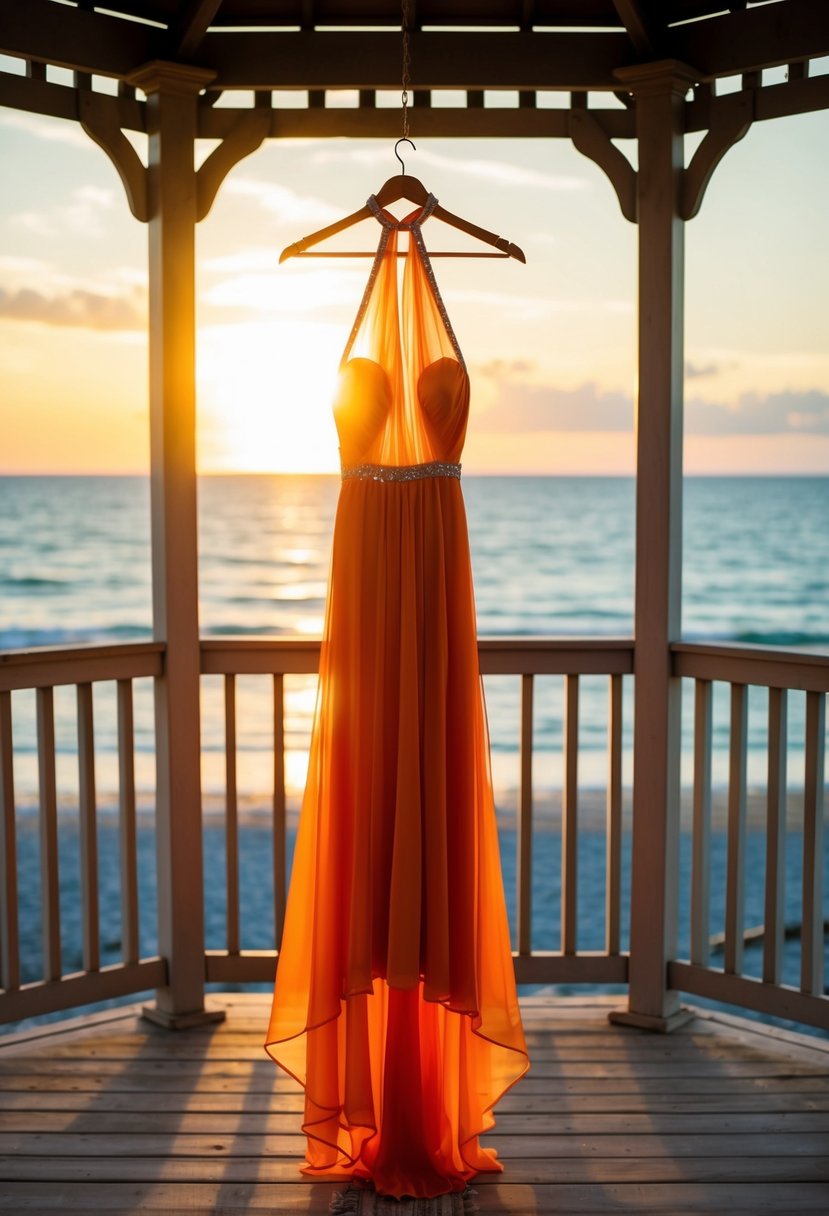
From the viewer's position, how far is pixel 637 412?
11.7 ft

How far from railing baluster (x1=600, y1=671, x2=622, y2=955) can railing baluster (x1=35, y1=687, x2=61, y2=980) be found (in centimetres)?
168

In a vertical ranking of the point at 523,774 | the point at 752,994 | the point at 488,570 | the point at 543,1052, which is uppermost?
the point at 523,774

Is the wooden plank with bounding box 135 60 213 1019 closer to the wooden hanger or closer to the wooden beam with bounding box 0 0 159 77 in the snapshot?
the wooden beam with bounding box 0 0 159 77

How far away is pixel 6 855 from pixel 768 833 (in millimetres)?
2200

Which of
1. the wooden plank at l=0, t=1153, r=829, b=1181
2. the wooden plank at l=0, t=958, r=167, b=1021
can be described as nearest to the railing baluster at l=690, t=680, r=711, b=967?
the wooden plank at l=0, t=1153, r=829, b=1181

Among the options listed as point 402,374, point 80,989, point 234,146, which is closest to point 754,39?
point 234,146

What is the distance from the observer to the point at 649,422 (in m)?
3.53

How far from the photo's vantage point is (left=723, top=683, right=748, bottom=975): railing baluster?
3.51m

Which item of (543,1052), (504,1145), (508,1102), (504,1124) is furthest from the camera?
(543,1052)

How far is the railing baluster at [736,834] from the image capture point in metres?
3.51

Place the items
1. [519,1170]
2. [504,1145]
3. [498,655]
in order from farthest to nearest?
[498,655], [504,1145], [519,1170]

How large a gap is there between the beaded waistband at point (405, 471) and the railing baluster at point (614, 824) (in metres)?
1.36

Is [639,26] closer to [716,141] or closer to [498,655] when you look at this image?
[716,141]

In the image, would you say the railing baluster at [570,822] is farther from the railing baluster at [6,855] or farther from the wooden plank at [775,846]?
the railing baluster at [6,855]
